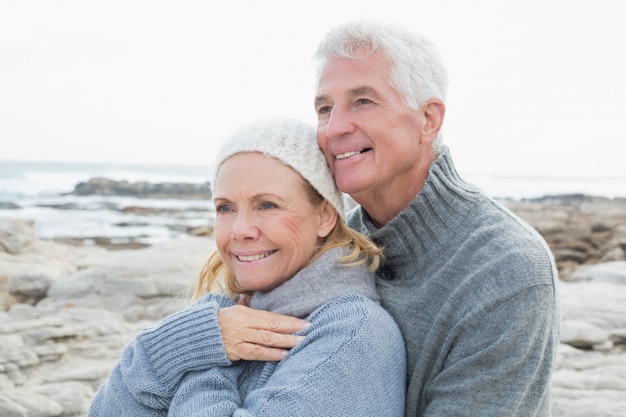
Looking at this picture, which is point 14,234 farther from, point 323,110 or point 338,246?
point 338,246

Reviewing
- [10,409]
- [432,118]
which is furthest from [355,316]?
[10,409]

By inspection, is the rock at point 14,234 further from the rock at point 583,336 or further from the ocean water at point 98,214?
the rock at point 583,336

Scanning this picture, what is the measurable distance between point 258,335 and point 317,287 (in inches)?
12.1

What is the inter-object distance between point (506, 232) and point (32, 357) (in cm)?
486

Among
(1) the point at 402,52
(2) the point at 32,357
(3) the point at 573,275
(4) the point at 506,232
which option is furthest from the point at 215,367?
(3) the point at 573,275

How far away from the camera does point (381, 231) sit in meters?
2.65

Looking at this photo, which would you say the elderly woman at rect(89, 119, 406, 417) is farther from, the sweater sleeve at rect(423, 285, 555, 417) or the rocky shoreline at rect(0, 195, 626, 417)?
the rocky shoreline at rect(0, 195, 626, 417)

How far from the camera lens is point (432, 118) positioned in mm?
2643

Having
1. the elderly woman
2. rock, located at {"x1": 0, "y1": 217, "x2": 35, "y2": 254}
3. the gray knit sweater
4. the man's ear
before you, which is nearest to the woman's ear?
the elderly woman

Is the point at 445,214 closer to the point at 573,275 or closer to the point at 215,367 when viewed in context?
the point at 215,367

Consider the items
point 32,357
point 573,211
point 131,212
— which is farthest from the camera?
point 131,212

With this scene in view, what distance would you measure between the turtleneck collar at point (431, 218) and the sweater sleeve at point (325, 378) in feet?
1.19

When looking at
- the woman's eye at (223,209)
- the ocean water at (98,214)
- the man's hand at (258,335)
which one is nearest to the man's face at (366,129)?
the woman's eye at (223,209)

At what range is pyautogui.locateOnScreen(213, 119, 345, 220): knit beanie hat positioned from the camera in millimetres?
2396
